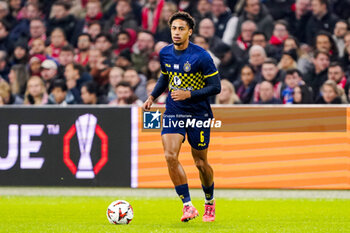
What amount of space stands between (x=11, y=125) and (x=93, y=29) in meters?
4.78

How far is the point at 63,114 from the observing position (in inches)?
556

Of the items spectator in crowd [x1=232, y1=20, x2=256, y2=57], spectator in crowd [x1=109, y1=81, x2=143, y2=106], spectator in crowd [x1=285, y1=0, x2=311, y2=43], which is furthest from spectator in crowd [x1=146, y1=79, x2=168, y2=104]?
spectator in crowd [x1=285, y1=0, x2=311, y2=43]

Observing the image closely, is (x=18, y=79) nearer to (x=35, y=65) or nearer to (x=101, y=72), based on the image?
(x=35, y=65)

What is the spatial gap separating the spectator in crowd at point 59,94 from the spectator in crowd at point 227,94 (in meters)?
3.18

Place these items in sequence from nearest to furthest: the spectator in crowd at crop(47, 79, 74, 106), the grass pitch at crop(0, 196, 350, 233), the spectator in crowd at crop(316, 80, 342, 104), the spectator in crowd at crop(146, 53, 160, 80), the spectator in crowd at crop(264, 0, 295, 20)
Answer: the grass pitch at crop(0, 196, 350, 233), the spectator in crowd at crop(316, 80, 342, 104), the spectator in crowd at crop(47, 79, 74, 106), the spectator in crowd at crop(146, 53, 160, 80), the spectator in crowd at crop(264, 0, 295, 20)

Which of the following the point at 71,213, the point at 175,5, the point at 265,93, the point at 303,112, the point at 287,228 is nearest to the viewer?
the point at 287,228

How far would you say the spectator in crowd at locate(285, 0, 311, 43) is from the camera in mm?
16766

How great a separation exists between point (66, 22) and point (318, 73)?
260 inches

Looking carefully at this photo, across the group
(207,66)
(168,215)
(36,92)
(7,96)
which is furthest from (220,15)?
(207,66)

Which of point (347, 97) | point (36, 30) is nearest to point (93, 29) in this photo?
point (36, 30)

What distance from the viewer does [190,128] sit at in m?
9.19

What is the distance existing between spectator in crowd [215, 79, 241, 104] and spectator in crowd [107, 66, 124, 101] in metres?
2.26

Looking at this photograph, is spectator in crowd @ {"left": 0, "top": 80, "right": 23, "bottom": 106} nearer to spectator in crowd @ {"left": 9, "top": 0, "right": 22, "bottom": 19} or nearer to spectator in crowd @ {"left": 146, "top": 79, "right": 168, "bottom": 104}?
spectator in crowd @ {"left": 146, "top": 79, "right": 168, "bottom": 104}

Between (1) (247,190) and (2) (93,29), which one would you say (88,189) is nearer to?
(1) (247,190)
